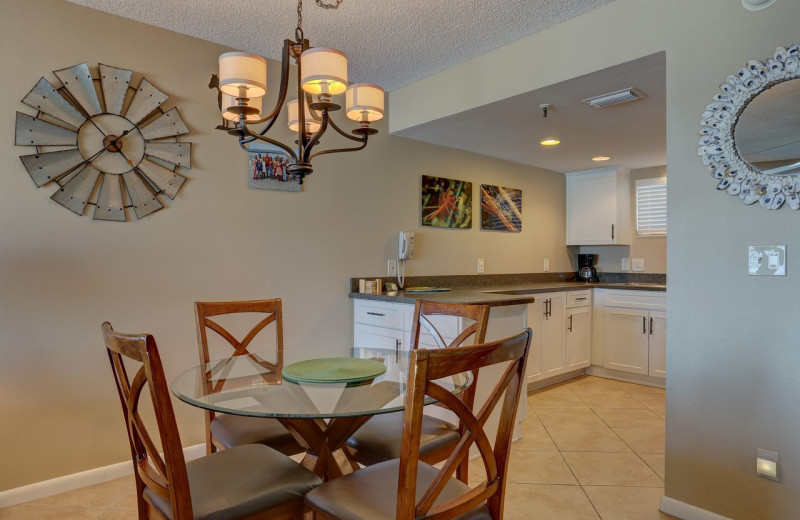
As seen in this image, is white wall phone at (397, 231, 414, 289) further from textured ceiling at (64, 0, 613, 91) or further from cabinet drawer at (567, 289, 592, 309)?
cabinet drawer at (567, 289, 592, 309)

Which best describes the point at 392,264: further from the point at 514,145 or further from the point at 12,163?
the point at 12,163

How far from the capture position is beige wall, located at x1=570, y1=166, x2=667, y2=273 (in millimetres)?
4773

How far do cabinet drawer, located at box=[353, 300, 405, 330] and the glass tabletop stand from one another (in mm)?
933

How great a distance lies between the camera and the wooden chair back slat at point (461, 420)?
3.36 feet

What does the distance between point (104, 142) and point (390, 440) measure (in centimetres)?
205

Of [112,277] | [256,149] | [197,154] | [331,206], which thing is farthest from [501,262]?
[112,277]

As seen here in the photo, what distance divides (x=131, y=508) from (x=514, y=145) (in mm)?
3530

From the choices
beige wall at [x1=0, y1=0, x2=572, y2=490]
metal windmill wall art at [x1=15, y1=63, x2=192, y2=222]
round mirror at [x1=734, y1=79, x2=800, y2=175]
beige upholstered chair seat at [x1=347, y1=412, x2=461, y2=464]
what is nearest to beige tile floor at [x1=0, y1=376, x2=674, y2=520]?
beige wall at [x1=0, y1=0, x2=572, y2=490]

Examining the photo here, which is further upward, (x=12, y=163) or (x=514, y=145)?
(x=514, y=145)

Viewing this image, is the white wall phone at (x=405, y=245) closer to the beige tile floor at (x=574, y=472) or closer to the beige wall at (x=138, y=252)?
the beige wall at (x=138, y=252)

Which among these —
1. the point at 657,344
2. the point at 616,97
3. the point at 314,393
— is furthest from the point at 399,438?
the point at 657,344

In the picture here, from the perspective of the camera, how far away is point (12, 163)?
2.22 m

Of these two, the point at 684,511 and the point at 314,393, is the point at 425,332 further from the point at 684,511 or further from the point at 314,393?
the point at 684,511

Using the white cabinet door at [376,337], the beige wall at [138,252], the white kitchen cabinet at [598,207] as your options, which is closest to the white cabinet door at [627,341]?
the white kitchen cabinet at [598,207]
